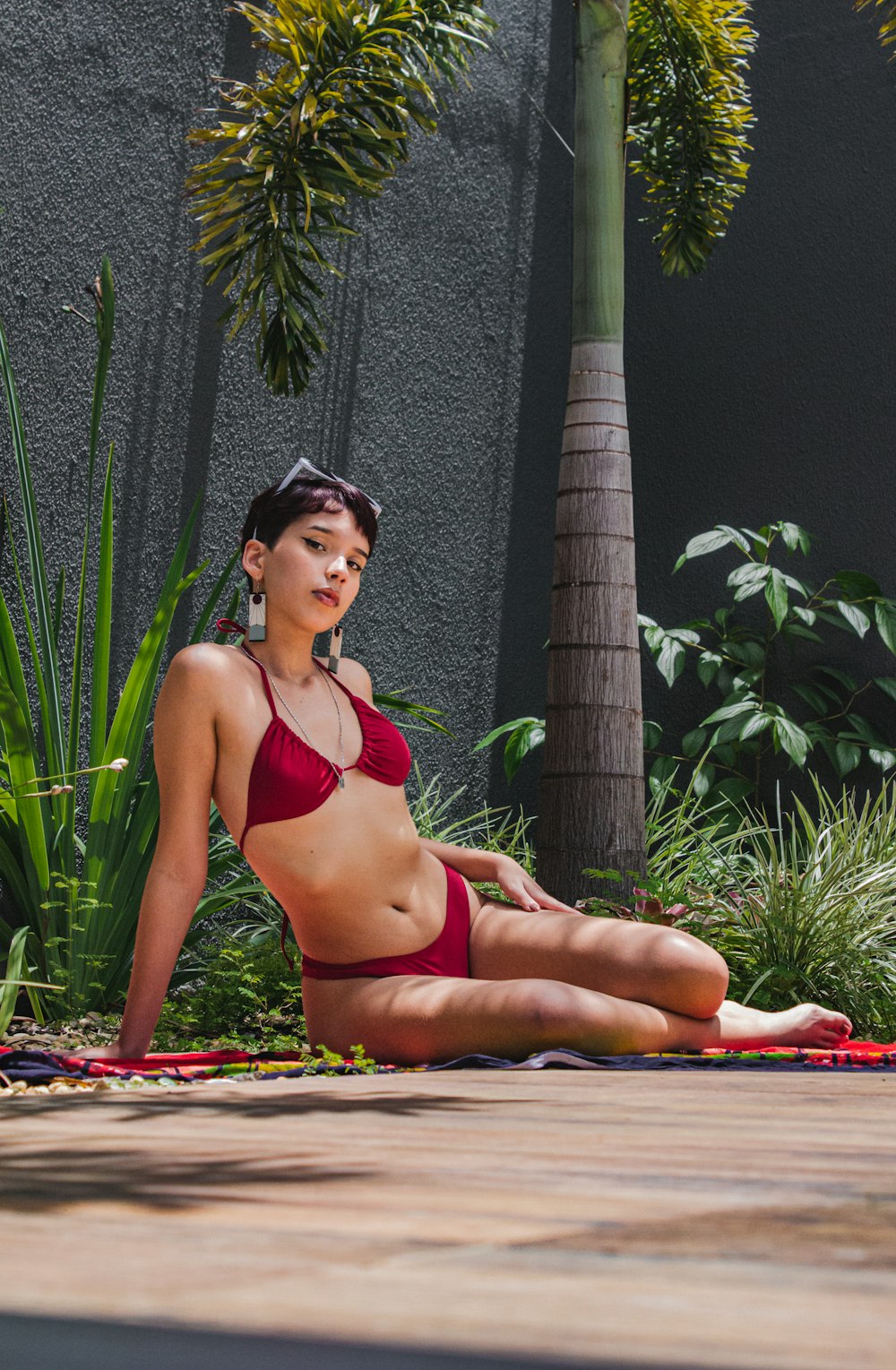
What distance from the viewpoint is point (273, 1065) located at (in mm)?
1984

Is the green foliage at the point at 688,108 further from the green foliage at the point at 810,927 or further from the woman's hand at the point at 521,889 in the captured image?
the woman's hand at the point at 521,889

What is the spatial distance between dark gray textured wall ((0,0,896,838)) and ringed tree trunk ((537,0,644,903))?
1376mm

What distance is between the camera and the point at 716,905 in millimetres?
3426

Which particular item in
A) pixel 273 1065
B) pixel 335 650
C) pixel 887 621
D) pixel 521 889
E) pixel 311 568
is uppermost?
pixel 887 621

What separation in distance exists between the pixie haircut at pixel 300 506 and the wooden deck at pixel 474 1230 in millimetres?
1584

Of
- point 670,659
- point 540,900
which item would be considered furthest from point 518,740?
point 540,900

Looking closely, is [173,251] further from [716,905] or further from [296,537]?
[716,905]

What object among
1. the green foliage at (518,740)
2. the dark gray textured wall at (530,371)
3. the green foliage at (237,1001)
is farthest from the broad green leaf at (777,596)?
the green foliage at (237,1001)

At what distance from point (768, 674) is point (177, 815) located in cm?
345

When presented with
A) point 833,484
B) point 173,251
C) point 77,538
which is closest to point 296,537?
point 77,538

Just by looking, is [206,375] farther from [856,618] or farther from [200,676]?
[856,618]

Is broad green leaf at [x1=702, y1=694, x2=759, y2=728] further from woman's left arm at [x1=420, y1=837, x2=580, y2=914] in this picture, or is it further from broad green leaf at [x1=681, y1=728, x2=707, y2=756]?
woman's left arm at [x1=420, y1=837, x2=580, y2=914]

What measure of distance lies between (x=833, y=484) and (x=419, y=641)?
68.4 inches

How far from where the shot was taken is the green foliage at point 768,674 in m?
4.79
